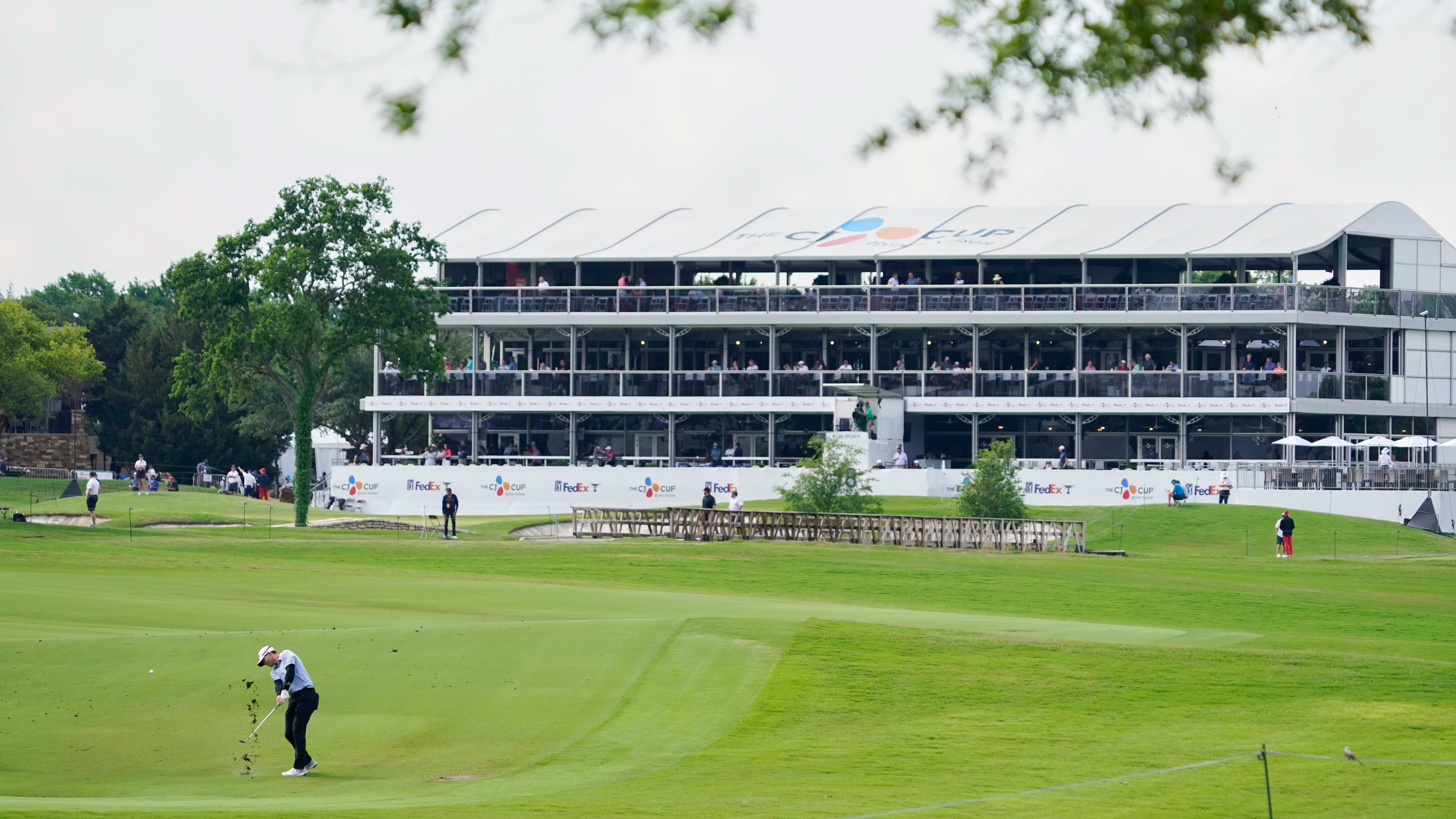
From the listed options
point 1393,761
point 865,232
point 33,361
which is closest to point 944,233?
point 865,232

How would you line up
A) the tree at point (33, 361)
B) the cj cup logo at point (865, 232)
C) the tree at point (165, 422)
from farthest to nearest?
the tree at point (165, 422) < the tree at point (33, 361) < the cj cup logo at point (865, 232)

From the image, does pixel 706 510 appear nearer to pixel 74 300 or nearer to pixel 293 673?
pixel 293 673

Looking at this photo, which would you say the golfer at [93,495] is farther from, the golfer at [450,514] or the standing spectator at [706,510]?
the standing spectator at [706,510]

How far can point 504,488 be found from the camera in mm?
64125

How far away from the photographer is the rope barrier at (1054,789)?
14008 mm

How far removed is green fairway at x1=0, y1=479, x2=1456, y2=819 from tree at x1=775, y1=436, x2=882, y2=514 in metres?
12.0

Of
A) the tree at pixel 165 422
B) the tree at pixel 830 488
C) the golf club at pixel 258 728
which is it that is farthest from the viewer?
the tree at pixel 165 422

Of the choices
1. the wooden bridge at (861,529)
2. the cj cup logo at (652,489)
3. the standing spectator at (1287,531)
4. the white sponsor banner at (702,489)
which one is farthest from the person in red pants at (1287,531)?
the cj cup logo at (652,489)

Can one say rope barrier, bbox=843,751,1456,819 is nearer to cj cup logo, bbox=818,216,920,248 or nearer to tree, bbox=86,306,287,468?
cj cup logo, bbox=818,216,920,248

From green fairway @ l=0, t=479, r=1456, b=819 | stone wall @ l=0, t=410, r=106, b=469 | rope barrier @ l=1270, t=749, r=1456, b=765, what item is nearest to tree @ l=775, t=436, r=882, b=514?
green fairway @ l=0, t=479, r=1456, b=819

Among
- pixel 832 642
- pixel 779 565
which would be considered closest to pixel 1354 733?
pixel 832 642

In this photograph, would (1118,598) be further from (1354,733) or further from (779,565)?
(1354,733)

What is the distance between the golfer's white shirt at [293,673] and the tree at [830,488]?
32375 millimetres

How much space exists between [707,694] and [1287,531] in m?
29.3
